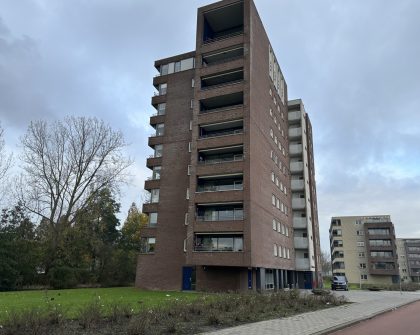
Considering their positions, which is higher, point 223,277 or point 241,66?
point 241,66

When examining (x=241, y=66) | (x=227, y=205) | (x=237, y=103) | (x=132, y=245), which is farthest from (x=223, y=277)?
(x=132, y=245)

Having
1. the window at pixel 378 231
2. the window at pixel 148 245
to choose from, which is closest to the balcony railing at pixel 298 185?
the window at pixel 148 245

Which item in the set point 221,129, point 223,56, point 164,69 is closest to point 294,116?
point 223,56

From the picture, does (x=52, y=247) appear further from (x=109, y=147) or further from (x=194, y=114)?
(x=194, y=114)

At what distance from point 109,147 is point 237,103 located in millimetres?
15964

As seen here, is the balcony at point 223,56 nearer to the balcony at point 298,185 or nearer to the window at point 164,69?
the window at point 164,69

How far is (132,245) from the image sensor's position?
61.3m

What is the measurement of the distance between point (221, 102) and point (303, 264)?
27258 mm

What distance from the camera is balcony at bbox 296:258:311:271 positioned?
52625 mm

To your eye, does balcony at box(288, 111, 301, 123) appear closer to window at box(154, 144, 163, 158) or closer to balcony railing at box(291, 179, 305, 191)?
balcony railing at box(291, 179, 305, 191)

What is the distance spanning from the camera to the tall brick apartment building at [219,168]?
35.5 m

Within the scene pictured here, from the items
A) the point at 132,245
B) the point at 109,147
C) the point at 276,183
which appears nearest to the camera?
the point at 109,147

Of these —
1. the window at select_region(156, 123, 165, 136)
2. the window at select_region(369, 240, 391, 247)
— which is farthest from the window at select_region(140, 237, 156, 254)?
the window at select_region(369, 240, 391, 247)

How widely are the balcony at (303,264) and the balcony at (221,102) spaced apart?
1025 inches
